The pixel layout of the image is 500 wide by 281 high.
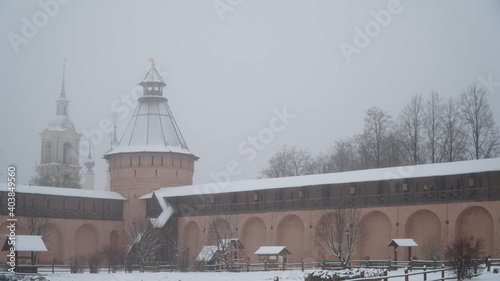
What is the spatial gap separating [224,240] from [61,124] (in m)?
42.1

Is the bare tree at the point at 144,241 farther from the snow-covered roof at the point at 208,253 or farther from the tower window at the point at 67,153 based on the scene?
the tower window at the point at 67,153

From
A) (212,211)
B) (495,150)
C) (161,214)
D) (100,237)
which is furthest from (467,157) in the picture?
(100,237)

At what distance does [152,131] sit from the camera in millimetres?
46656

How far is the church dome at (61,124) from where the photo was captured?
74.1m

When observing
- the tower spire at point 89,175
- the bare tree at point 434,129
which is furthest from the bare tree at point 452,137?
the tower spire at point 89,175

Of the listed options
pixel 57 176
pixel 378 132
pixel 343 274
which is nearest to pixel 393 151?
pixel 378 132

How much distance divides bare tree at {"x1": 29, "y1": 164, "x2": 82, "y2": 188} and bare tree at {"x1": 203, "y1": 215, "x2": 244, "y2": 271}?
24546mm

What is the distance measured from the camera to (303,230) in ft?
122

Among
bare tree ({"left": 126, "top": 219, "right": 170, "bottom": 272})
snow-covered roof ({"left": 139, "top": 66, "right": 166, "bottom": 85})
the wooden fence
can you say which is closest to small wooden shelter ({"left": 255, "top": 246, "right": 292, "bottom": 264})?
the wooden fence

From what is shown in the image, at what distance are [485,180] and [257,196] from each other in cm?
1252

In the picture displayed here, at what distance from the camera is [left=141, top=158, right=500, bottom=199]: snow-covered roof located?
31672 mm

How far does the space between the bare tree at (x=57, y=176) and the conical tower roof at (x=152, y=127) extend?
1541cm

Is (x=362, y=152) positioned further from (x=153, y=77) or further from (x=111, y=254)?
(x=111, y=254)

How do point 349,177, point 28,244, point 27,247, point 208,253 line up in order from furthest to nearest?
point 208,253 → point 349,177 → point 28,244 → point 27,247
